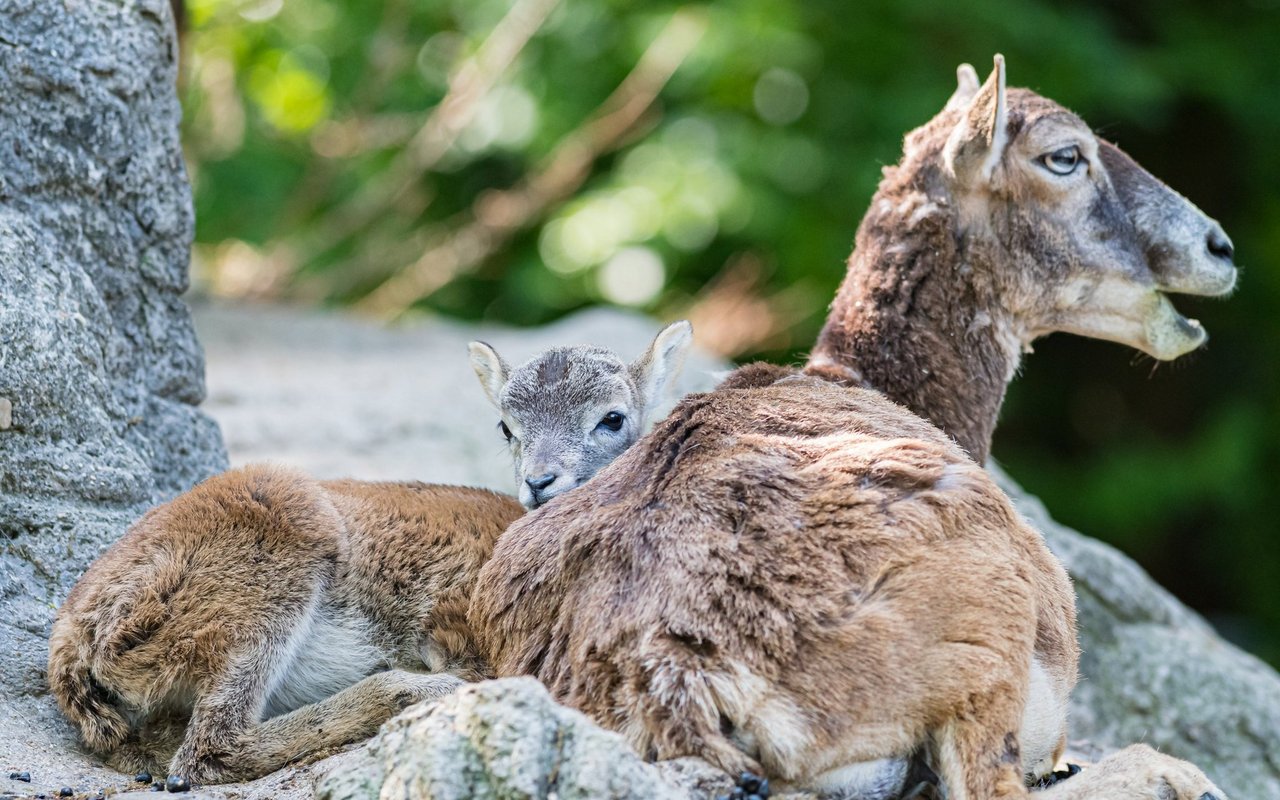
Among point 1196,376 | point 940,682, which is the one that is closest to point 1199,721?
point 940,682

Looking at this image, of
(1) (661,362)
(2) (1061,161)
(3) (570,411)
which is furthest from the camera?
(1) (661,362)

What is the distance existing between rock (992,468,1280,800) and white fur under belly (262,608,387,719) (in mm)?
3629

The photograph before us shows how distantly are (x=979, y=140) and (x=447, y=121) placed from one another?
29.8 ft

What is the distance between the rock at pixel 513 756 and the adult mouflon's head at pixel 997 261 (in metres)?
2.76

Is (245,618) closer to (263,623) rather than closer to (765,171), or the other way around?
(263,623)

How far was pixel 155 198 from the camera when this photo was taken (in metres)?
6.31

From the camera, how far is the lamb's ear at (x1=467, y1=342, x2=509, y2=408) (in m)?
6.60

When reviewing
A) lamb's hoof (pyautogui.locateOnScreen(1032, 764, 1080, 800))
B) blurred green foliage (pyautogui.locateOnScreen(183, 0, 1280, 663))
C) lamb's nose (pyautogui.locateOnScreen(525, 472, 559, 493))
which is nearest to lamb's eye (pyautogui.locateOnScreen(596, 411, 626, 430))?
lamb's nose (pyautogui.locateOnScreen(525, 472, 559, 493))

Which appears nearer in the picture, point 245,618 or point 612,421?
point 245,618

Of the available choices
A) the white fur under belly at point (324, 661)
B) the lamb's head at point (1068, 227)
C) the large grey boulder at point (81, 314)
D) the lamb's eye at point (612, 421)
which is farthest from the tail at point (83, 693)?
the lamb's head at point (1068, 227)

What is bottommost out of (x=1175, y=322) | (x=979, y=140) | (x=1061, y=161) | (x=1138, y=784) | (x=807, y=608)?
(x=1138, y=784)

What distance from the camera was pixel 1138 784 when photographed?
418cm

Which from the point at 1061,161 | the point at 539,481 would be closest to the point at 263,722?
the point at 539,481

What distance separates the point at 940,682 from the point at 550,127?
9896 mm
